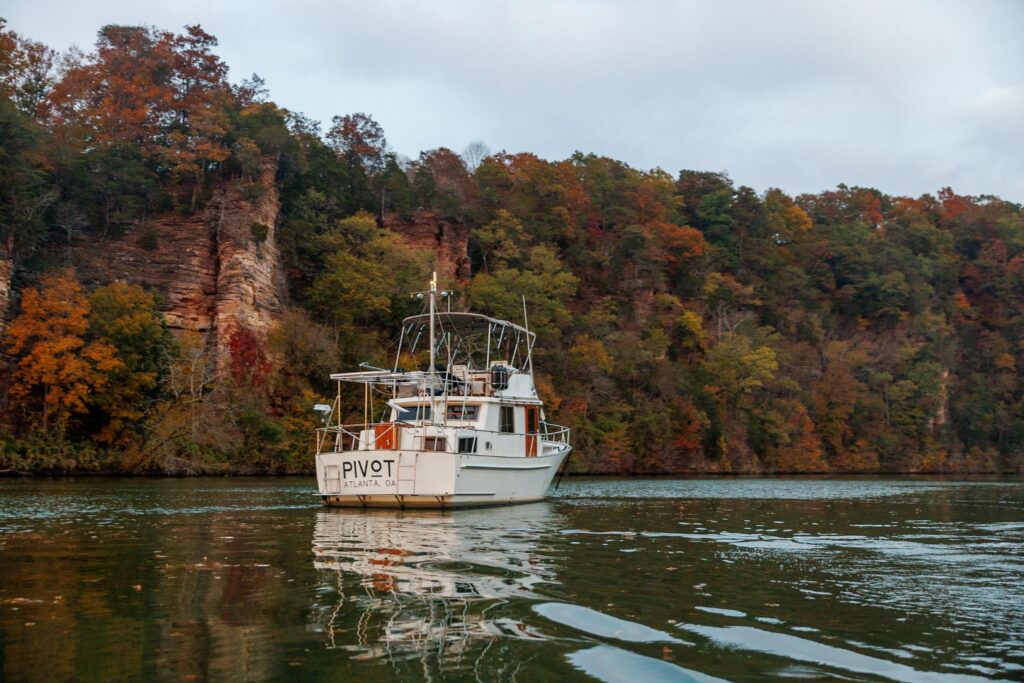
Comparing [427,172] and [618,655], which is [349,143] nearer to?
[427,172]

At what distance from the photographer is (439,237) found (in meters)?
80.0

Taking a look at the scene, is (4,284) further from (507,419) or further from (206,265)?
(507,419)

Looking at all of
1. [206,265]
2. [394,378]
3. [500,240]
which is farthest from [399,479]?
[500,240]

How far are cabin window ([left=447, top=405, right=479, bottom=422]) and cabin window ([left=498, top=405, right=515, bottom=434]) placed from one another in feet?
4.12

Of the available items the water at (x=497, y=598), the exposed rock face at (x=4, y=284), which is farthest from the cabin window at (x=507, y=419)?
the exposed rock face at (x=4, y=284)

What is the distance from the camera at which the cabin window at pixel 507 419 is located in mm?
34000

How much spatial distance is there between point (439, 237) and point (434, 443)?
50954 mm

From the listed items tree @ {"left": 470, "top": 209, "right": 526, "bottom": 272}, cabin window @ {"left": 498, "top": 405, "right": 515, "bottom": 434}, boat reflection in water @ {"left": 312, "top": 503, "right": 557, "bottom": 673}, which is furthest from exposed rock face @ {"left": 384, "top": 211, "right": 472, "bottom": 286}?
boat reflection in water @ {"left": 312, "top": 503, "right": 557, "bottom": 673}

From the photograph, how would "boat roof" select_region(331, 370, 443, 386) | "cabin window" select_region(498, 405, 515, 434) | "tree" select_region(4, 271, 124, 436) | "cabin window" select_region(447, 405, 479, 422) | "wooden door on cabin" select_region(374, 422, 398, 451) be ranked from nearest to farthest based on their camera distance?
"wooden door on cabin" select_region(374, 422, 398, 451)
"boat roof" select_region(331, 370, 443, 386)
"cabin window" select_region(447, 405, 479, 422)
"cabin window" select_region(498, 405, 515, 434)
"tree" select_region(4, 271, 124, 436)

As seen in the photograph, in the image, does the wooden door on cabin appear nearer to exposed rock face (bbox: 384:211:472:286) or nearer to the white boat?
the white boat

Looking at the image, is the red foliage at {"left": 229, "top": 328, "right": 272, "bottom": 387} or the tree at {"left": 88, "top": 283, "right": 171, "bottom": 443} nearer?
the tree at {"left": 88, "top": 283, "right": 171, "bottom": 443}

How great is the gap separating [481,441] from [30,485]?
66.6 ft

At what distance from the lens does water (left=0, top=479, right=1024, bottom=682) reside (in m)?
10.1

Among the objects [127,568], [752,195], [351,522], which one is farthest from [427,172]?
[127,568]
